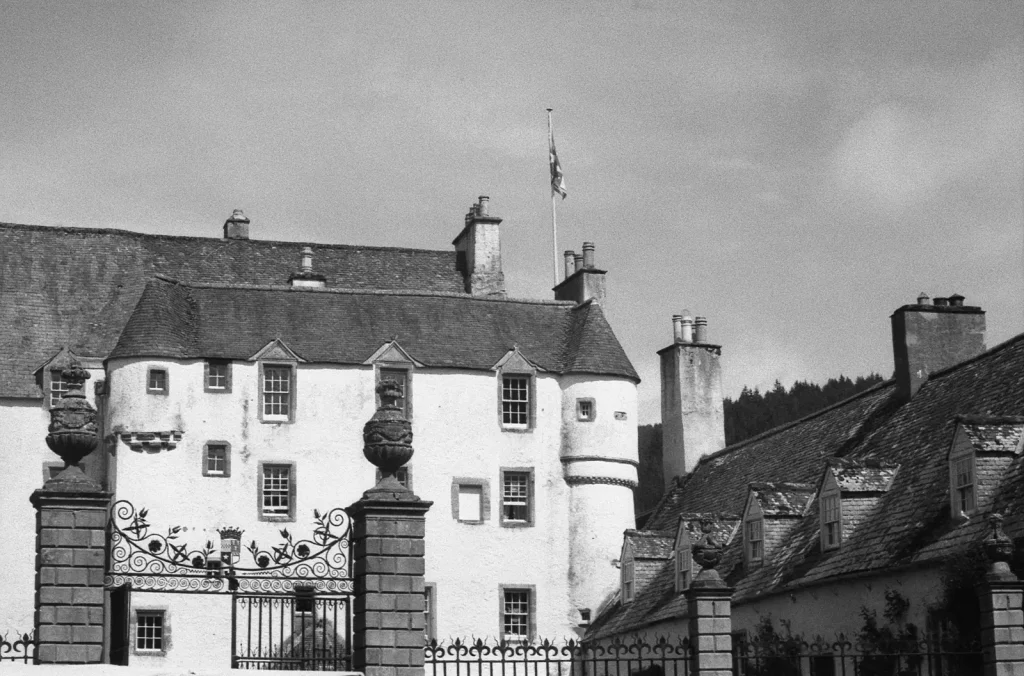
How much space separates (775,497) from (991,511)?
9.18 metres

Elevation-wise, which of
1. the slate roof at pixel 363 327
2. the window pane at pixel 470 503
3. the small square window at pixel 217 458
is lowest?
the window pane at pixel 470 503

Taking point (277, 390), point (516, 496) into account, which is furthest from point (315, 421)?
point (516, 496)

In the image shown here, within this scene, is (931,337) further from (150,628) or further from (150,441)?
(150,628)

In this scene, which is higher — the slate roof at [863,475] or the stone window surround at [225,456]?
the stone window surround at [225,456]

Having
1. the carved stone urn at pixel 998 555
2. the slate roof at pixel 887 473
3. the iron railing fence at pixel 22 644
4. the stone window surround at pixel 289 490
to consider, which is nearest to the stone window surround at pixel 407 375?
the stone window surround at pixel 289 490

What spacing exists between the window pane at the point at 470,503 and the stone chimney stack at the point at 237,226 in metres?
13.4

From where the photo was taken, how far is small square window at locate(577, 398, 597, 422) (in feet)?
179

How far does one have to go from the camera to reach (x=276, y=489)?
51625 millimetres

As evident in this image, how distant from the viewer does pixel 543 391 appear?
5444cm

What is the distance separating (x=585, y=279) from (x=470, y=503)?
9286 mm

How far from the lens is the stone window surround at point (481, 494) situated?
2068 inches

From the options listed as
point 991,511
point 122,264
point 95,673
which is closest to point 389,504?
point 95,673

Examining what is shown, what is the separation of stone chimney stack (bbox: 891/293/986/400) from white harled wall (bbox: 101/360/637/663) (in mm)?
15225

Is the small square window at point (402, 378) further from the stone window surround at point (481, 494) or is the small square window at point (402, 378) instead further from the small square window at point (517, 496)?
the small square window at point (517, 496)
